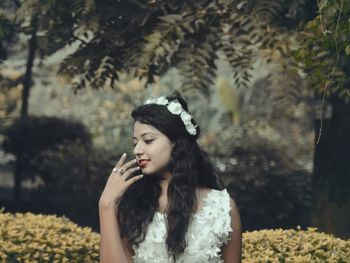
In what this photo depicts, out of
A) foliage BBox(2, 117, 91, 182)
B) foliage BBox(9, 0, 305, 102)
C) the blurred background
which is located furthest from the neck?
foliage BBox(2, 117, 91, 182)

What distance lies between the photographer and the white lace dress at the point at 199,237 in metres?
5.41

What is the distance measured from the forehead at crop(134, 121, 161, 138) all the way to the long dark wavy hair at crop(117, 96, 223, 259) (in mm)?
19

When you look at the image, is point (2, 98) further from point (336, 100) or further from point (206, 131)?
point (336, 100)

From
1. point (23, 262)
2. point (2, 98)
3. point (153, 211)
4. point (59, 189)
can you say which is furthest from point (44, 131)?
point (153, 211)

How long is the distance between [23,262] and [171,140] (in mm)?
4163

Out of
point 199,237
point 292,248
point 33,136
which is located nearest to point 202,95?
point 292,248

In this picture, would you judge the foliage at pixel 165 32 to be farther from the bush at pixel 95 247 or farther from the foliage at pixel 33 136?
the foliage at pixel 33 136

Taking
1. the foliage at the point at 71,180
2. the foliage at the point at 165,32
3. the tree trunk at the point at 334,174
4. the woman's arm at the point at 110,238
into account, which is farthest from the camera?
the foliage at the point at 71,180

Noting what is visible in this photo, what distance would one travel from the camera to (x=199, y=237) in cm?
549

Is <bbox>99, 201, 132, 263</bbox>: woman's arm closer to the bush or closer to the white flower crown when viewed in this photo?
the white flower crown

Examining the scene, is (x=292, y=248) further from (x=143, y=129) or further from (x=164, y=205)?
(x=143, y=129)

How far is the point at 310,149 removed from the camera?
20.2m

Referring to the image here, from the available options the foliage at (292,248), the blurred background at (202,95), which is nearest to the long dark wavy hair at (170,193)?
the blurred background at (202,95)

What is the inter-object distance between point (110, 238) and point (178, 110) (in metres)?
0.84
